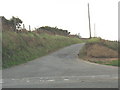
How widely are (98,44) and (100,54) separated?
3.94 meters

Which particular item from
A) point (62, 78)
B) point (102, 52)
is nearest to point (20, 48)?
point (102, 52)

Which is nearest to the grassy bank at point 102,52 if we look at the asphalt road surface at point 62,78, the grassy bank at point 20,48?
the grassy bank at point 20,48

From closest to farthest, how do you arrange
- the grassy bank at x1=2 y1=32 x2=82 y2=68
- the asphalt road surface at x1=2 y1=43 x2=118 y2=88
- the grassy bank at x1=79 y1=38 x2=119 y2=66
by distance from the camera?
the asphalt road surface at x1=2 y1=43 x2=118 y2=88 < the grassy bank at x1=2 y1=32 x2=82 y2=68 < the grassy bank at x1=79 y1=38 x2=119 y2=66

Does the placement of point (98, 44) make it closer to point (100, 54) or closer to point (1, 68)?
point (100, 54)

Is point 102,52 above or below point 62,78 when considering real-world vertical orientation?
above

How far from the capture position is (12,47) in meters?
26.2

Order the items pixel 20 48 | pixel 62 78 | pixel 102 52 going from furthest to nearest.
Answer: pixel 102 52, pixel 20 48, pixel 62 78

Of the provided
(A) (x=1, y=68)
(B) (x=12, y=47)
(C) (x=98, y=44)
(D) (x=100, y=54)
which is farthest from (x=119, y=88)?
(C) (x=98, y=44)

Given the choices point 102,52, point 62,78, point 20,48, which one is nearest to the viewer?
point 62,78

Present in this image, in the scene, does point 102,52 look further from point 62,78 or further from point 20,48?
point 62,78

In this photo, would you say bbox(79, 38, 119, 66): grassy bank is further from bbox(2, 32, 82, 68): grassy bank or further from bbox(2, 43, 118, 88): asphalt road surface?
bbox(2, 43, 118, 88): asphalt road surface

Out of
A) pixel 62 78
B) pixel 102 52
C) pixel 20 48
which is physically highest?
pixel 20 48

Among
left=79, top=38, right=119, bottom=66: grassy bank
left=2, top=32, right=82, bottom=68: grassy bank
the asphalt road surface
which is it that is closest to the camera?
the asphalt road surface

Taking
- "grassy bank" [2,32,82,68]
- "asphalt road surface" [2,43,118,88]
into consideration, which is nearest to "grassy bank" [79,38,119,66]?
"grassy bank" [2,32,82,68]
